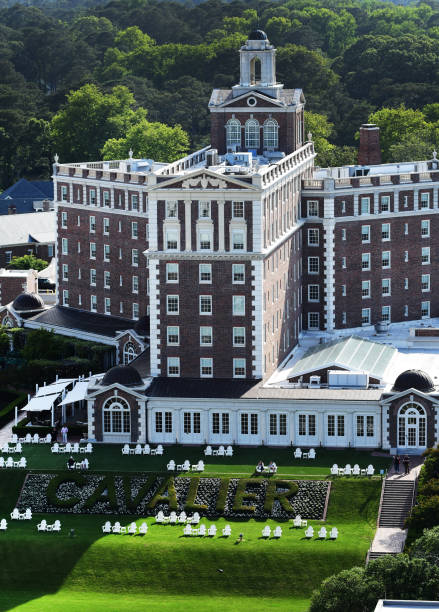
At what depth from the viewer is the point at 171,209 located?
5335 inches

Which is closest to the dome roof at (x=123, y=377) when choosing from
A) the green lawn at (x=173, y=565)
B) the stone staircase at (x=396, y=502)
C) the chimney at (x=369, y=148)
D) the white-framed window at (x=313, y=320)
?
the green lawn at (x=173, y=565)

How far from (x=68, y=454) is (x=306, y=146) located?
42.4 meters

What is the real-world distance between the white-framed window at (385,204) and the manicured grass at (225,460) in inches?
1288

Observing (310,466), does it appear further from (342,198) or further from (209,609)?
(342,198)

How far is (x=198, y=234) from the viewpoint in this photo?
13512 cm

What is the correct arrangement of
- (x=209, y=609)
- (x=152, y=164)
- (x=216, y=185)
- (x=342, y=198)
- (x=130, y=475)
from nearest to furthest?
(x=209, y=609), (x=130, y=475), (x=216, y=185), (x=342, y=198), (x=152, y=164)

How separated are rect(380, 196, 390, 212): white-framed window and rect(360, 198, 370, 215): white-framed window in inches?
55.5

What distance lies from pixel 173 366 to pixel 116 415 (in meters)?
6.41

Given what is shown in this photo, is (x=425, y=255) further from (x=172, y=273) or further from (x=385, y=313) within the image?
(x=172, y=273)

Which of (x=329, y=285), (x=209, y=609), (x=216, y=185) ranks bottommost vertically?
(x=209, y=609)

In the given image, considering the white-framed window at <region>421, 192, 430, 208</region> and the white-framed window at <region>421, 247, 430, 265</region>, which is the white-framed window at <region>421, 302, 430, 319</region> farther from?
the white-framed window at <region>421, 192, 430, 208</region>

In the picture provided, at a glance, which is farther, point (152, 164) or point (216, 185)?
point (152, 164)

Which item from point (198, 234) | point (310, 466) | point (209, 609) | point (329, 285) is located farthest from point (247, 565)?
point (329, 285)

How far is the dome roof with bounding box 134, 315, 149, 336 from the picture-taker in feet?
502
